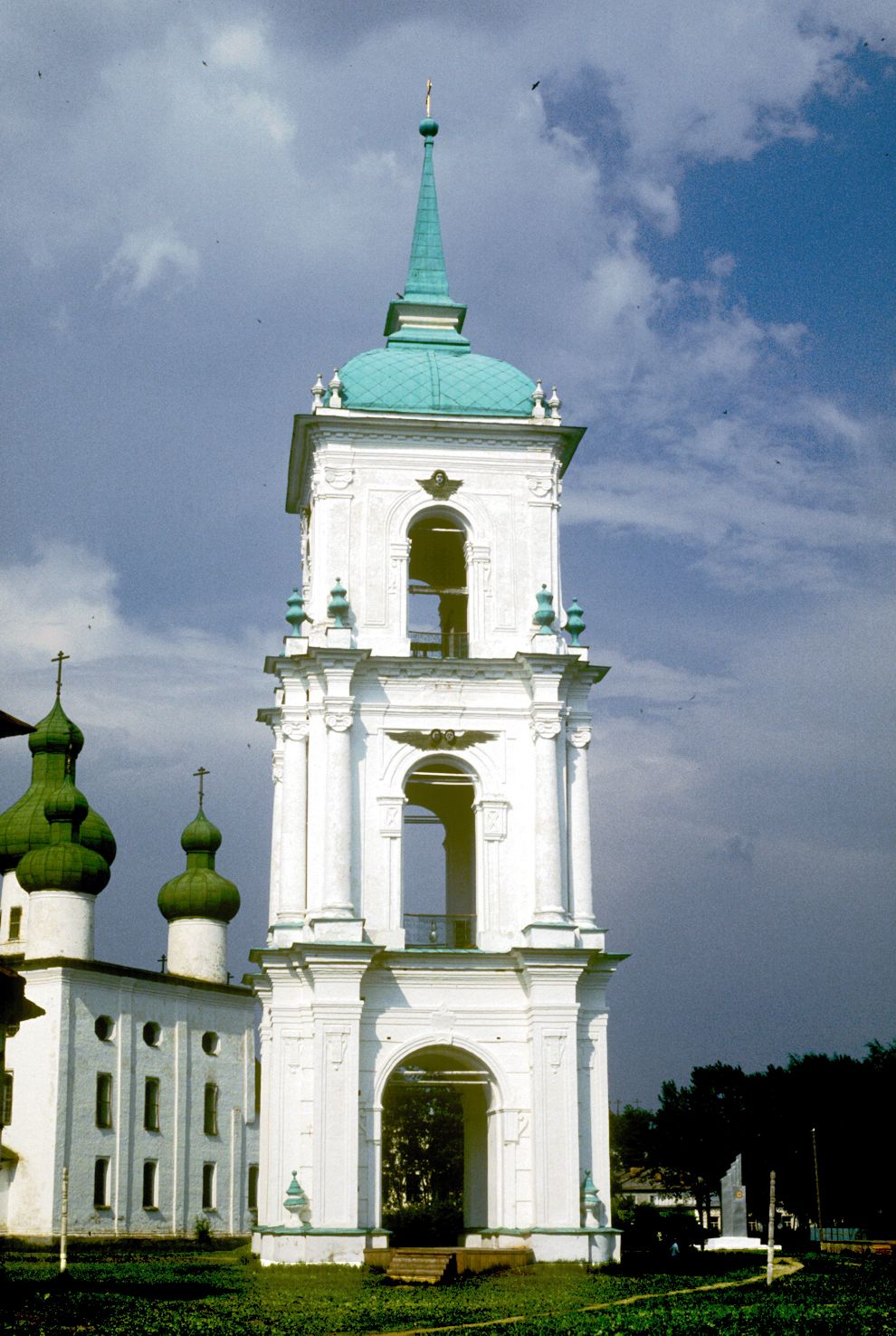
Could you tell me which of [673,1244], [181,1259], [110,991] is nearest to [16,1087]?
[110,991]

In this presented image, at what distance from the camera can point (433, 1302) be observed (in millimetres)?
22953

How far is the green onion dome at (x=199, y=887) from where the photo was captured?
5819 cm

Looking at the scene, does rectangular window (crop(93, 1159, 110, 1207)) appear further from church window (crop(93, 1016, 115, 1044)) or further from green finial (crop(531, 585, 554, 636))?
green finial (crop(531, 585, 554, 636))

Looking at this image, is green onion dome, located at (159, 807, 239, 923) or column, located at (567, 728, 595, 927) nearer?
column, located at (567, 728, 595, 927)

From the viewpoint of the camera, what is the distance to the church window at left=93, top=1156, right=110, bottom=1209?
171 feet

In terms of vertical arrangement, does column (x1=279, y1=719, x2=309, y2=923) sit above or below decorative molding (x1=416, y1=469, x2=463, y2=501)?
below

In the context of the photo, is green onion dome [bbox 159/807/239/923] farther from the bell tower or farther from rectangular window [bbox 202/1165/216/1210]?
the bell tower

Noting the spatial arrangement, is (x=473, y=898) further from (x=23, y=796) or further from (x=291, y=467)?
(x=23, y=796)

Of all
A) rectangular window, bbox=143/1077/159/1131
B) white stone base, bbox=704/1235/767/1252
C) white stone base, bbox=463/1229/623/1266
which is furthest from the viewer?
rectangular window, bbox=143/1077/159/1131

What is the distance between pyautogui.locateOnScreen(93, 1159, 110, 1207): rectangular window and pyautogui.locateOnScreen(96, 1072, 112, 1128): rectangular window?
1145 mm

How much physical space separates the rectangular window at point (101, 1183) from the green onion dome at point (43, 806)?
363 inches

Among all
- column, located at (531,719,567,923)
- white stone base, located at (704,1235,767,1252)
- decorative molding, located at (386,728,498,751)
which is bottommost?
white stone base, located at (704,1235,767,1252)

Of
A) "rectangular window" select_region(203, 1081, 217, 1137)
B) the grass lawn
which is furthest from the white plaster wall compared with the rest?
the grass lawn

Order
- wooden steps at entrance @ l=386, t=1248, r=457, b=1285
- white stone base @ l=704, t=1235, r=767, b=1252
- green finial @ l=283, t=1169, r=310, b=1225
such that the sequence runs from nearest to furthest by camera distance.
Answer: wooden steps at entrance @ l=386, t=1248, r=457, b=1285, green finial @ l=283, t=1169, r=310, b=1225, white stone base @ l=704, t=1235, r=767, b=1252
